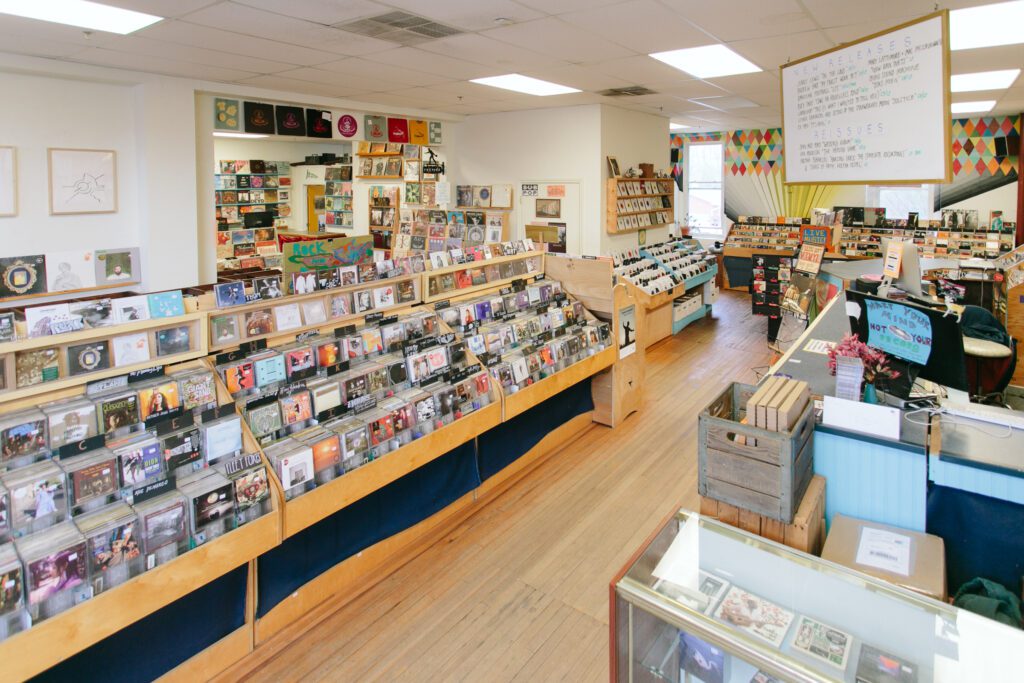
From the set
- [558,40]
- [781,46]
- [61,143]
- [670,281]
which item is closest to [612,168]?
[670,281]

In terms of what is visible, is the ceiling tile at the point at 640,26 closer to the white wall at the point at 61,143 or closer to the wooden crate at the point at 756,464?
the wooden crate at the point at 756,464

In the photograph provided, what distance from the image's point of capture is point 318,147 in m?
12.8

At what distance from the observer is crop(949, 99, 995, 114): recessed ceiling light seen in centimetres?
842

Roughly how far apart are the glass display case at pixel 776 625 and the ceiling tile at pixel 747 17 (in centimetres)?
309

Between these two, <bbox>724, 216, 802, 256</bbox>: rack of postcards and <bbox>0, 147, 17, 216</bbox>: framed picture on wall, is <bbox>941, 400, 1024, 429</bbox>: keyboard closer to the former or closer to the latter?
<bbox>0, 147, 17, 216</bbox>: framed picture on wall

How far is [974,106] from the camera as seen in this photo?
8852mm

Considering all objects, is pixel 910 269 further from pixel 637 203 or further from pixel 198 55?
pixel 198 55

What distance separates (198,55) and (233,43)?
0.55m

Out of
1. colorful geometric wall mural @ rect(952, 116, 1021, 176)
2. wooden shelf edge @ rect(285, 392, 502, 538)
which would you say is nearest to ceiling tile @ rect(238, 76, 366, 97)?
wooden shelf edge @ rect(285, 392, 502, 538)

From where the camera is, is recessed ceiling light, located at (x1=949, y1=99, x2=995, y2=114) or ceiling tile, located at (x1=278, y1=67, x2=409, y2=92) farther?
recessed ceiling light, located at (x1=949, y1=99, x2=995, y2=114)

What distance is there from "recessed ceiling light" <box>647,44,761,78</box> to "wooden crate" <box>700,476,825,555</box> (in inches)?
149

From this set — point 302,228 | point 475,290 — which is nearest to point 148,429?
point 475,290

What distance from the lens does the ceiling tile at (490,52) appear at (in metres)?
4.36

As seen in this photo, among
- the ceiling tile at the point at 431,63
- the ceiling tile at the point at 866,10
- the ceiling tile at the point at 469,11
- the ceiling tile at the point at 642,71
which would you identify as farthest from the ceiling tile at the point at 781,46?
the ceiling tile at the point at 431,63
